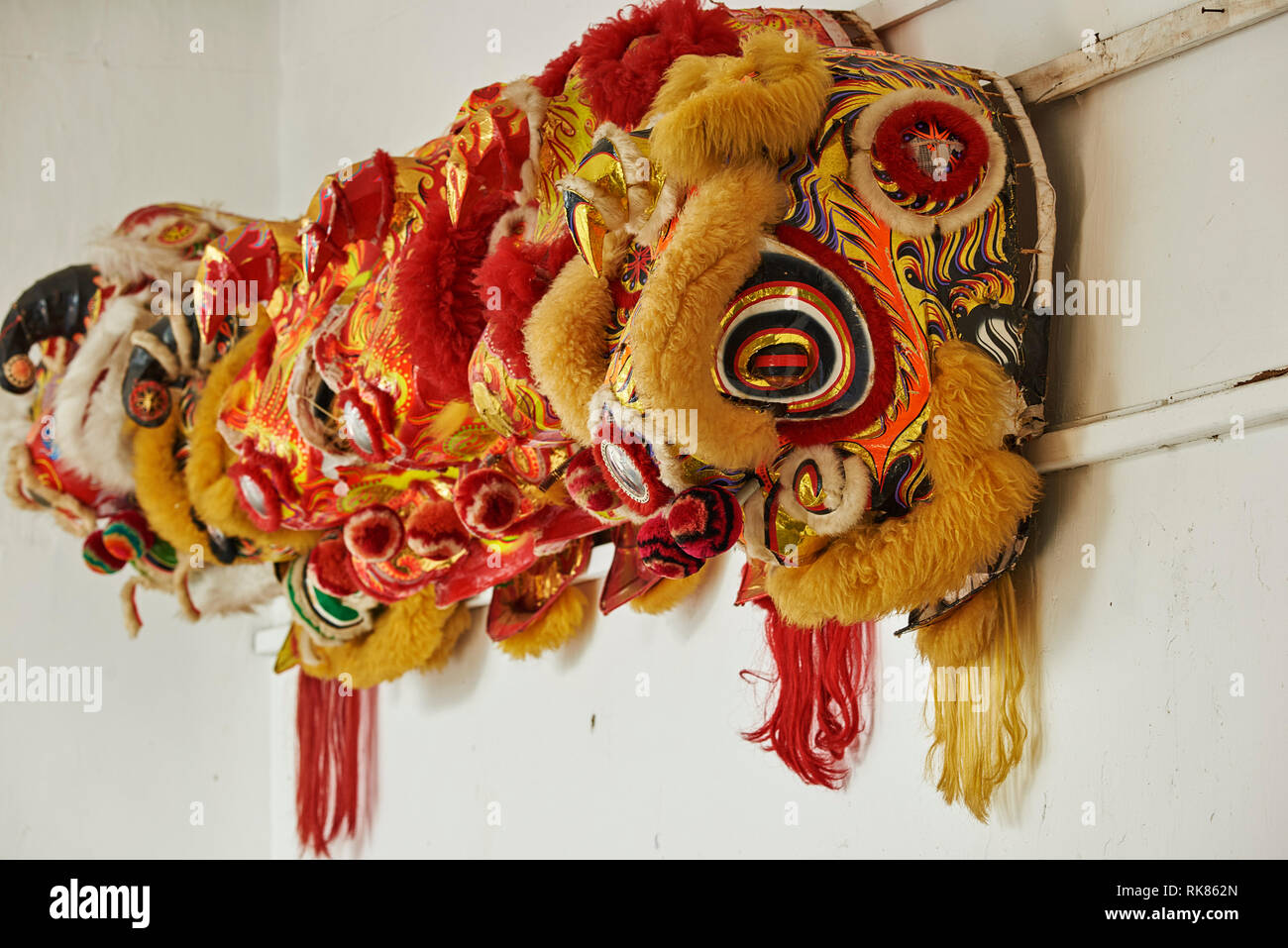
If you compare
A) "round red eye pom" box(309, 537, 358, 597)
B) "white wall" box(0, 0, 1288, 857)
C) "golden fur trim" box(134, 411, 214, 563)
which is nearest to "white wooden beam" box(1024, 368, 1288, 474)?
"white wall" box(0, 0, 1288, 857)

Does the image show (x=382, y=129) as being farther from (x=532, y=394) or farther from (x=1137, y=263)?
(x=1137, y=263)

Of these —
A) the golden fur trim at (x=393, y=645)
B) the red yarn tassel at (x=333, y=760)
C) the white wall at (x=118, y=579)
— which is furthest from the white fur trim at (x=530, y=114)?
the white wall at (x=118, y=579)

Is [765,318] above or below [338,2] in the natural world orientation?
below

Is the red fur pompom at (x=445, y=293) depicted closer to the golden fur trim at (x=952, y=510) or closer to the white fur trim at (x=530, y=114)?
the white fur trim at (x=530, y=114)

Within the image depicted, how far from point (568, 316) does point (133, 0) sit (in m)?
1.67

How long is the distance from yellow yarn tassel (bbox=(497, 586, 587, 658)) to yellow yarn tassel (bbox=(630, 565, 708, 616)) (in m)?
0.16

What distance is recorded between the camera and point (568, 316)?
108 centimetres

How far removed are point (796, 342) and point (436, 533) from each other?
2.02ft

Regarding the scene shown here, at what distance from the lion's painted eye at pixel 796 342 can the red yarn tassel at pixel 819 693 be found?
11.9 inches

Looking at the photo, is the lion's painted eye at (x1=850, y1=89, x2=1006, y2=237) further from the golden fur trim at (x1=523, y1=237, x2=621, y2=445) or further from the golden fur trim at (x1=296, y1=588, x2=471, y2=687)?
the golden fur trim at (x1=296, y1=588, x2=471, y2=687)

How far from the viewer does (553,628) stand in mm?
1655

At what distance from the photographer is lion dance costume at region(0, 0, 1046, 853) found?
3.20 feet

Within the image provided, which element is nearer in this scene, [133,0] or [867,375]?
[867,375]

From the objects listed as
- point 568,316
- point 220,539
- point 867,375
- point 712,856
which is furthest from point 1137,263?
point 220,539
